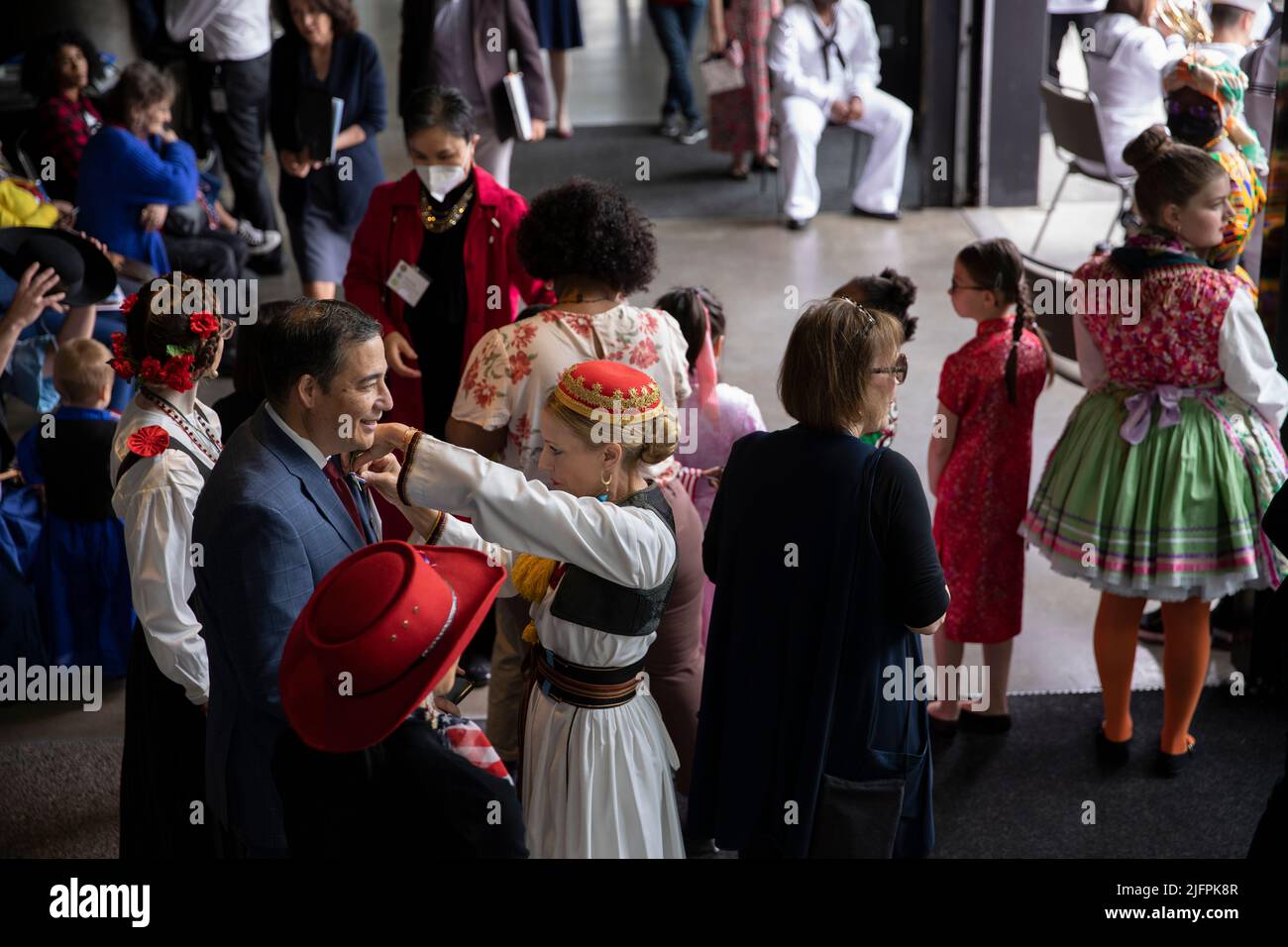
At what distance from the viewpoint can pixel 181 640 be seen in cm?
253

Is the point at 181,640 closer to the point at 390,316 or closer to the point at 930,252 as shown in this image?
the point at 390,316

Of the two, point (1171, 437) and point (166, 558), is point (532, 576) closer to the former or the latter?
point (166, 558)

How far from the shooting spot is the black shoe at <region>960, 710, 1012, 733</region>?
3.72 m

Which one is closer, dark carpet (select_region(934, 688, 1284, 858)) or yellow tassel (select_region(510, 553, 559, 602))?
yellow tassel (select_region(510, 553, 559, 602))

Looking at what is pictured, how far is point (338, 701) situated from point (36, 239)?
112 inches

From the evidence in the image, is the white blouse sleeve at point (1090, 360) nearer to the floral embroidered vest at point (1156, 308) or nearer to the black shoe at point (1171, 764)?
the floral embroidered vest at point (1156, 308)

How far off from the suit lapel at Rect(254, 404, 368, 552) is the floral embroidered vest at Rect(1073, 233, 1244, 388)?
1.94 meters

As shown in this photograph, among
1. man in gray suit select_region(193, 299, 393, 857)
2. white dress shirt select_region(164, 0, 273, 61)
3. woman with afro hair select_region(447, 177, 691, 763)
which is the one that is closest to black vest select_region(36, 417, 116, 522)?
woman with afro hair select_region(447, 177, 691, 763)

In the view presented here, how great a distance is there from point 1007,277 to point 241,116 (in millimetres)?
4998

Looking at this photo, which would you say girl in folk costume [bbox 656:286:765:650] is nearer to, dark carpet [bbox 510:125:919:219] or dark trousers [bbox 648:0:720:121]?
dark carpet [bbox 510:125:919:219]

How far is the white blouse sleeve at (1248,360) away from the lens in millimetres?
3133

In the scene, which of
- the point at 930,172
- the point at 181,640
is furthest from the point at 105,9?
the point at 181,640

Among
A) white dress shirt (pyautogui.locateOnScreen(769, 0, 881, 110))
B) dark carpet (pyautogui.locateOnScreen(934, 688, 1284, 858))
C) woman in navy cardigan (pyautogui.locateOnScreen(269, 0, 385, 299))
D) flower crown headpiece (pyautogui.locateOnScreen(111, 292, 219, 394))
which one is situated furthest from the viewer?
white dress shirt (pyautogui.locateOnScreen(769, 0, 881, 110))

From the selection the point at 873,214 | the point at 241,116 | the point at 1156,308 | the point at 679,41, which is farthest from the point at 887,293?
the point at 679,41
